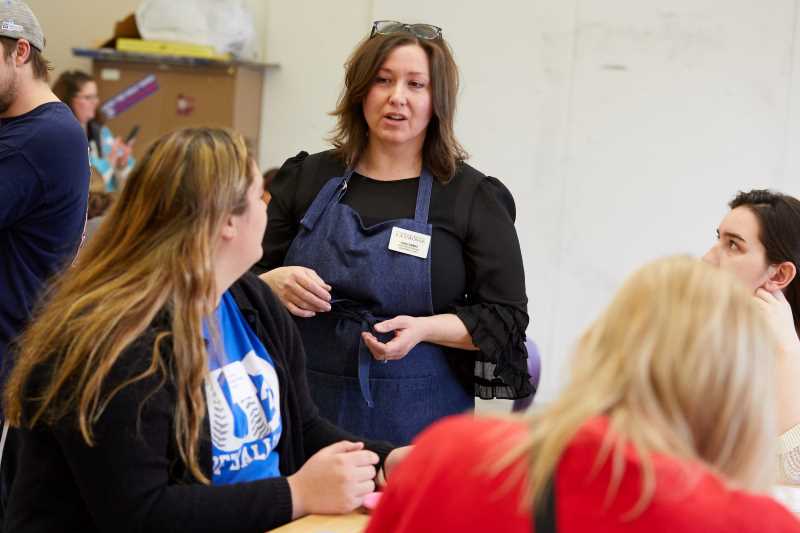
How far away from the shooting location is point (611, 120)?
216 inches

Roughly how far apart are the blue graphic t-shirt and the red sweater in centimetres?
66

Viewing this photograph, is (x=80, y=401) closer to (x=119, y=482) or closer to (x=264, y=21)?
(x=119, y=482)

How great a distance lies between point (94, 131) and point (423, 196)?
13.3ft

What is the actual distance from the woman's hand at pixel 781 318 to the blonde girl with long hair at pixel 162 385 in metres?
1.21

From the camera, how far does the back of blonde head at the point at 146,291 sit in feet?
5.13

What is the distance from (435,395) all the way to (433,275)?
298 millimetres

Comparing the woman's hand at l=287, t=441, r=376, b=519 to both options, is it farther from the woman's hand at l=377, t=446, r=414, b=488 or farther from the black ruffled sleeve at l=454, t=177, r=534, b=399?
the black ruffled sleeve at l=454, t=177, r=534, b=399

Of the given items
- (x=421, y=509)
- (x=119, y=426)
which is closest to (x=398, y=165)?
(x=119, y=426)

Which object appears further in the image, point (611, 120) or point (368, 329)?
point (611, 120)

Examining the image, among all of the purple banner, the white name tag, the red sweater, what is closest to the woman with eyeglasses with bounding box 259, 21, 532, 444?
the white name tag

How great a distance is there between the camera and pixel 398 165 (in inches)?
102

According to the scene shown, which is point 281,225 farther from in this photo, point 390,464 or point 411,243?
point 390,464

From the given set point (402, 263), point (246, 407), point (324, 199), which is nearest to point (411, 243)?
point (402, 263)

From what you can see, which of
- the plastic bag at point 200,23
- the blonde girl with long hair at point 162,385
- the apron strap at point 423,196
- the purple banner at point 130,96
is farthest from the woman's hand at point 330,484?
the purple banner at point 130,96
